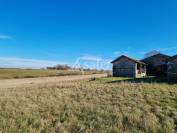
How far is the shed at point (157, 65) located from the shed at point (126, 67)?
138 inches

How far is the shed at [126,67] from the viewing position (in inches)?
1341

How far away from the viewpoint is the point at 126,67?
34.8 meters

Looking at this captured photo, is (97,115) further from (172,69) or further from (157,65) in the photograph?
(157,65)

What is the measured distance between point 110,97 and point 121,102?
4.07ft

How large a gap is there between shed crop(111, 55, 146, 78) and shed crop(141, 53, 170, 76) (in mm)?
3495

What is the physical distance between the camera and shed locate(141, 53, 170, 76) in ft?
117

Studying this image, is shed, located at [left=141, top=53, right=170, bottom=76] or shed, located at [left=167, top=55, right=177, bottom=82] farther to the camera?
shed, located at [left=141, top=53, right=170, bottom=76]

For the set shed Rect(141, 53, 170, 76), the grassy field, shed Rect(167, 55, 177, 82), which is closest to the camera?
the grassy field

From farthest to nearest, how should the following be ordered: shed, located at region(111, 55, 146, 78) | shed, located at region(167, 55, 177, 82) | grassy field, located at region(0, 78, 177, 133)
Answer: shed, located at region(111, 55, 146, 78), shed, located at region(167, 55, 177, 82), grassy field, located at region(0, 78, 177, 133)

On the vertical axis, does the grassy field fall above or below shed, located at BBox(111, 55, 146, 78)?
below

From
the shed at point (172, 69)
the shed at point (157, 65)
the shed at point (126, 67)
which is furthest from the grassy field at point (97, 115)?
the shed at point (157, 65)

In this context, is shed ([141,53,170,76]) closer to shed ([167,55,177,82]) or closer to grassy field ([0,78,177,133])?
shed ([167,55,177,82])

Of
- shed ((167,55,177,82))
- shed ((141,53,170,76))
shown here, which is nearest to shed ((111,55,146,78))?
shed ((141,53,170,76))

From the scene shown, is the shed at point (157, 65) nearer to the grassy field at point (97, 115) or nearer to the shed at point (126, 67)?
the shed at point (126, 67)
